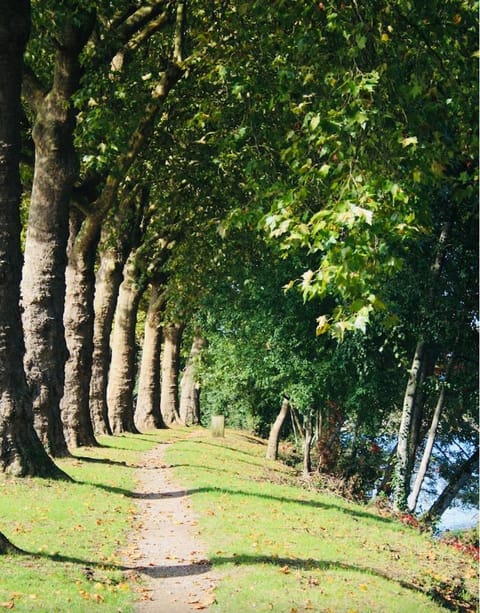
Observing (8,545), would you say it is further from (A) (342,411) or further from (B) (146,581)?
(A) (342,411)

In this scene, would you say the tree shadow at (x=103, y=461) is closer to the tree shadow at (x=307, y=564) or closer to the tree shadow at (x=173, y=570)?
the tree shadow at (x=173, y=570)

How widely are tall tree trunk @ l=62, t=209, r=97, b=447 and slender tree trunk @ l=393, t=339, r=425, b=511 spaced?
924 centimetres

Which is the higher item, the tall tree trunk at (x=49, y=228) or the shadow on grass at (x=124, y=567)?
the tall tree trunk at (x=49, y=228)

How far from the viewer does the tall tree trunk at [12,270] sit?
12602 mm


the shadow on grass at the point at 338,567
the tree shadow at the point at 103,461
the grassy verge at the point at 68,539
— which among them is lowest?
the shadow on grass at the point at 338,567

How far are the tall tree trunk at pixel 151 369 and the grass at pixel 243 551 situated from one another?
19.0 m

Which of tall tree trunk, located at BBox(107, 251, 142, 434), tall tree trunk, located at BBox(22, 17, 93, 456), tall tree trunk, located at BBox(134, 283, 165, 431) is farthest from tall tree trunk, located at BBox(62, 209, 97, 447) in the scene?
tall tree trunk, located at BBox(134, 283, 165, 431)

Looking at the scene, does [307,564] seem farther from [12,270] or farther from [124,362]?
[124,362]

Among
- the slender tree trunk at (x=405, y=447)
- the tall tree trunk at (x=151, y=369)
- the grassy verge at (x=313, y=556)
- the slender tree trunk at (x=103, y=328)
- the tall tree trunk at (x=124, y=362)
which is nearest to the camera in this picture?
the grassy verge at (x=313, y=556)

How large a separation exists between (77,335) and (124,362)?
9.91m

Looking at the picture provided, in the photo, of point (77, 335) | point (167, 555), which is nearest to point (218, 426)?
point (77, 335)

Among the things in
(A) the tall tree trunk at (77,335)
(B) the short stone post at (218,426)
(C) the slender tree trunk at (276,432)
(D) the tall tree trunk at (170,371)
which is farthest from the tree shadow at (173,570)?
(D) the tall tree trunk at (170,371)

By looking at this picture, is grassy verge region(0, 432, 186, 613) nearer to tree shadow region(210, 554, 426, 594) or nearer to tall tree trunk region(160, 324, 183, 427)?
tree shadow region(210, 554, 426, 594)

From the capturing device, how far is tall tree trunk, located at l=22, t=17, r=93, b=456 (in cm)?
1706
